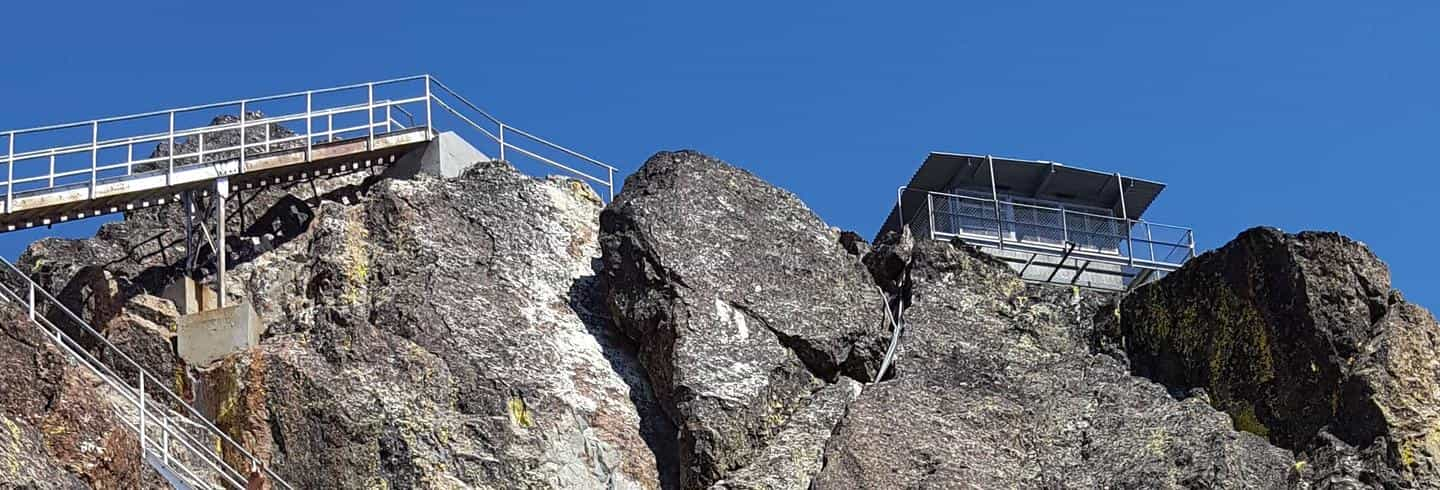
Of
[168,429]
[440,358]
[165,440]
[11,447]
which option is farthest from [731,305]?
[11,447]

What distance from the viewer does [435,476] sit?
36.8 m

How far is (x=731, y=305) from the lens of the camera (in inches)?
1619

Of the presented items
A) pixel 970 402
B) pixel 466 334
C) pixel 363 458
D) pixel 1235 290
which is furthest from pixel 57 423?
pixel 1235 290

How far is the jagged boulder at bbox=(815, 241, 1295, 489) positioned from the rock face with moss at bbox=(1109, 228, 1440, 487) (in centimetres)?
99

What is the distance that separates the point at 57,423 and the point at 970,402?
14.2 m

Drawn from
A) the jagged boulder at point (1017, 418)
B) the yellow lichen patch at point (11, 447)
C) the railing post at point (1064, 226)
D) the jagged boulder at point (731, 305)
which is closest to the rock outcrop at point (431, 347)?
the jagged boulder at point (731, 305)

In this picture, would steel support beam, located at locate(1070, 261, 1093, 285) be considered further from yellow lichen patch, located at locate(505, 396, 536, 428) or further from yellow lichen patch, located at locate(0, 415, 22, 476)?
yellow lichen patch, located at locate(0, 415, 22, 476)

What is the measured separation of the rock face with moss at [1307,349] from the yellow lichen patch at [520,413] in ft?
32.4

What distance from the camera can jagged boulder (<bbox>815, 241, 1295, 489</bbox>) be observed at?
37.0m

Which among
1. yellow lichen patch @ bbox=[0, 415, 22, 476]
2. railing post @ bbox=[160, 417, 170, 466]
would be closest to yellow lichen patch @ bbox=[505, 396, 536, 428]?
railing post @ bbox=[160, 417, 170, 466]

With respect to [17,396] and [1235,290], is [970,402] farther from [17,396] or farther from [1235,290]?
[17,396]

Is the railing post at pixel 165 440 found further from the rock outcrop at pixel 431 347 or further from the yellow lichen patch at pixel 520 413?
the yellow lichen patch at pixel 520 413

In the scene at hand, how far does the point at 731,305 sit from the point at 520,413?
433 cm

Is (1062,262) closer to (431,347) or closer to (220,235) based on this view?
(431,347)
